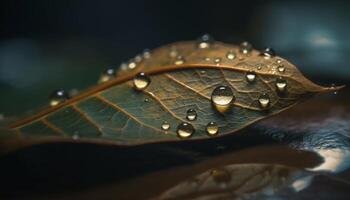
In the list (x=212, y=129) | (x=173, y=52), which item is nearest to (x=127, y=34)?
(x=173, y=52)

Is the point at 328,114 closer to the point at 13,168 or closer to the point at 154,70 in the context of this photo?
the point at 154,70

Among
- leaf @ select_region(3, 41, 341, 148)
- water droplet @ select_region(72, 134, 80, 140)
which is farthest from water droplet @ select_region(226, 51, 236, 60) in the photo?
water droplet @ select_region(72, 134, 80, 140)

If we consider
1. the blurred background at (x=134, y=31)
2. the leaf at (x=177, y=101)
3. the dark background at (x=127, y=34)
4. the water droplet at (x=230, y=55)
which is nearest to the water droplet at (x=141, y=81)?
the leaf at (x=177, y=101)

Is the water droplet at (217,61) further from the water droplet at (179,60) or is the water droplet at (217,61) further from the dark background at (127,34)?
the dark background at (127,34)

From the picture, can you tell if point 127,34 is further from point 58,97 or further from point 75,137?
point 75,137

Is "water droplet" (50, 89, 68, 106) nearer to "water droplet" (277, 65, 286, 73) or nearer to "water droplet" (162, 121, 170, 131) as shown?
"water droplet" (162, 121, 170, 131)

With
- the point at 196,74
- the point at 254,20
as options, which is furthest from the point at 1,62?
the point at 196,74
